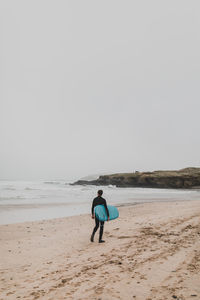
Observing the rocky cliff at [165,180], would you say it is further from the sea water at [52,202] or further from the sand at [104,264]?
the sand at [104,264]

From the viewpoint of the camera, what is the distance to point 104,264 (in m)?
5.23

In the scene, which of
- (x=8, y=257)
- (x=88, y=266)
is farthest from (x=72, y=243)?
(x=88, y=266)

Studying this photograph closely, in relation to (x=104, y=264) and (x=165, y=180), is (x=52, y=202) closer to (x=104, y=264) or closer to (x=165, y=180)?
(x=104, y=264)

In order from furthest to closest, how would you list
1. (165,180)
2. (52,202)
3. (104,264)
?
(165,180) < (52,202) < (104,264)

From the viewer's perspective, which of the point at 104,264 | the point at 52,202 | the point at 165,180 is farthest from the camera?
the point at 165,180

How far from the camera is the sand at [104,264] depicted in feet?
12.8

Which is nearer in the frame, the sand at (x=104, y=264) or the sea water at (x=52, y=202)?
the sand at (x=104, y=264)

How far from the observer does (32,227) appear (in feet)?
34.4

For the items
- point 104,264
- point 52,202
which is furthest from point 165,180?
point 104,264

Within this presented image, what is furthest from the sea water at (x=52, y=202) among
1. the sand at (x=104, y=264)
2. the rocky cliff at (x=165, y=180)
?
the rocky cliff at (x=165, y=180)

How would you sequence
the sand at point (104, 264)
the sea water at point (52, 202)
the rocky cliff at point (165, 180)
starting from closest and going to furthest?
the sand at point (104, 264), the sea water at point (52, 202), the rocky cliff at point (165, 180)

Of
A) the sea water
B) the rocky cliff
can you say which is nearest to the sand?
the sea water

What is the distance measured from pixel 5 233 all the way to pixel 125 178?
64.3m

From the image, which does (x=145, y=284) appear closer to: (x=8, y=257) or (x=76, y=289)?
(x=76, y=289)
